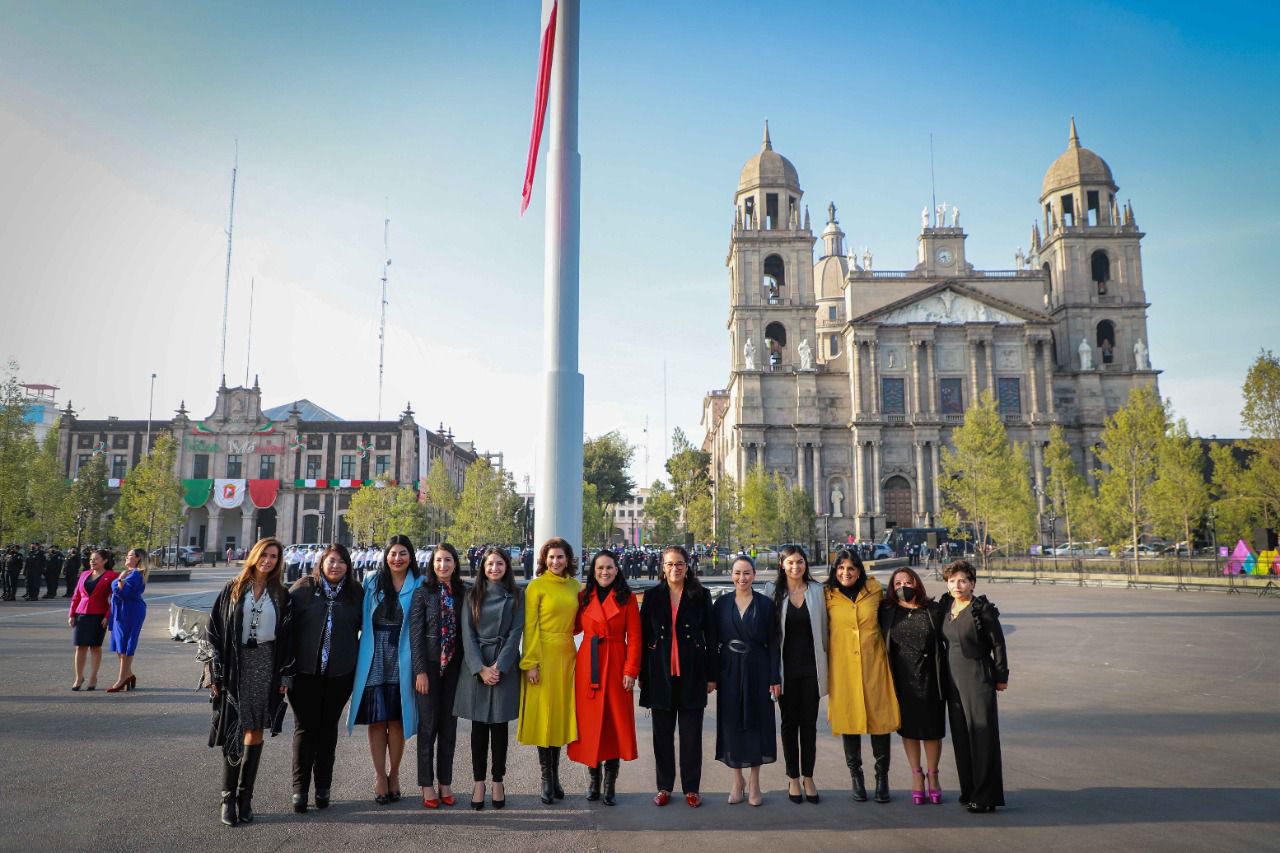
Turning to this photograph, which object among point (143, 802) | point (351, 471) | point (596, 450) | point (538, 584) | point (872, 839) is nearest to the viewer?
point (872, 839)

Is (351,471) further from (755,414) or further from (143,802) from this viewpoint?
(143,802)

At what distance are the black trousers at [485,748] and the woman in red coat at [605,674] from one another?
1.74 ft

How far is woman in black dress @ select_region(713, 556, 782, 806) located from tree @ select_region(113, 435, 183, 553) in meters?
40.3

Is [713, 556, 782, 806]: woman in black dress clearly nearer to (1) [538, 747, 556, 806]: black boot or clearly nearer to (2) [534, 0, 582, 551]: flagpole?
(1) [538, 747, 556, 806]: black boot

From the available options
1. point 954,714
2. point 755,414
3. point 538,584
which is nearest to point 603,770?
point 538,584

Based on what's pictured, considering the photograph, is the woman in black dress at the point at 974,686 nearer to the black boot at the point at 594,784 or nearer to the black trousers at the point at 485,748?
the black boot at the point at 594,784

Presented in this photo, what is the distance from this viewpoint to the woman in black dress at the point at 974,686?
5.90m

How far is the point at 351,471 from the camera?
226 ft

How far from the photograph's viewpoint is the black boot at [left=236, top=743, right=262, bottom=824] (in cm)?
571

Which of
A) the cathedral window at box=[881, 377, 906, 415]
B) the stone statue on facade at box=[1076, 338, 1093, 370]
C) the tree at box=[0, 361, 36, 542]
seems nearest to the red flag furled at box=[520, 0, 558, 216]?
the tree at box=[0, 361, 36, 542]

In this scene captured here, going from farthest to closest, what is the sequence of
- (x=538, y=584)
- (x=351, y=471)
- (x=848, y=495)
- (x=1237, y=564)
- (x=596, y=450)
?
(x=596, y=450) < (x=351, y=471) < (x=848, y=495) < (x=1237, y=564) < (x=538, y=584)

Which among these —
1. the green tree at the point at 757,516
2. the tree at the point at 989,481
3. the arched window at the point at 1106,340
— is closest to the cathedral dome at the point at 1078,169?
the arched window at the point at 1106,340

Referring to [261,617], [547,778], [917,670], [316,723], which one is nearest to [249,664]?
[261,617]

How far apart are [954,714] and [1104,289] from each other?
72290 mm
